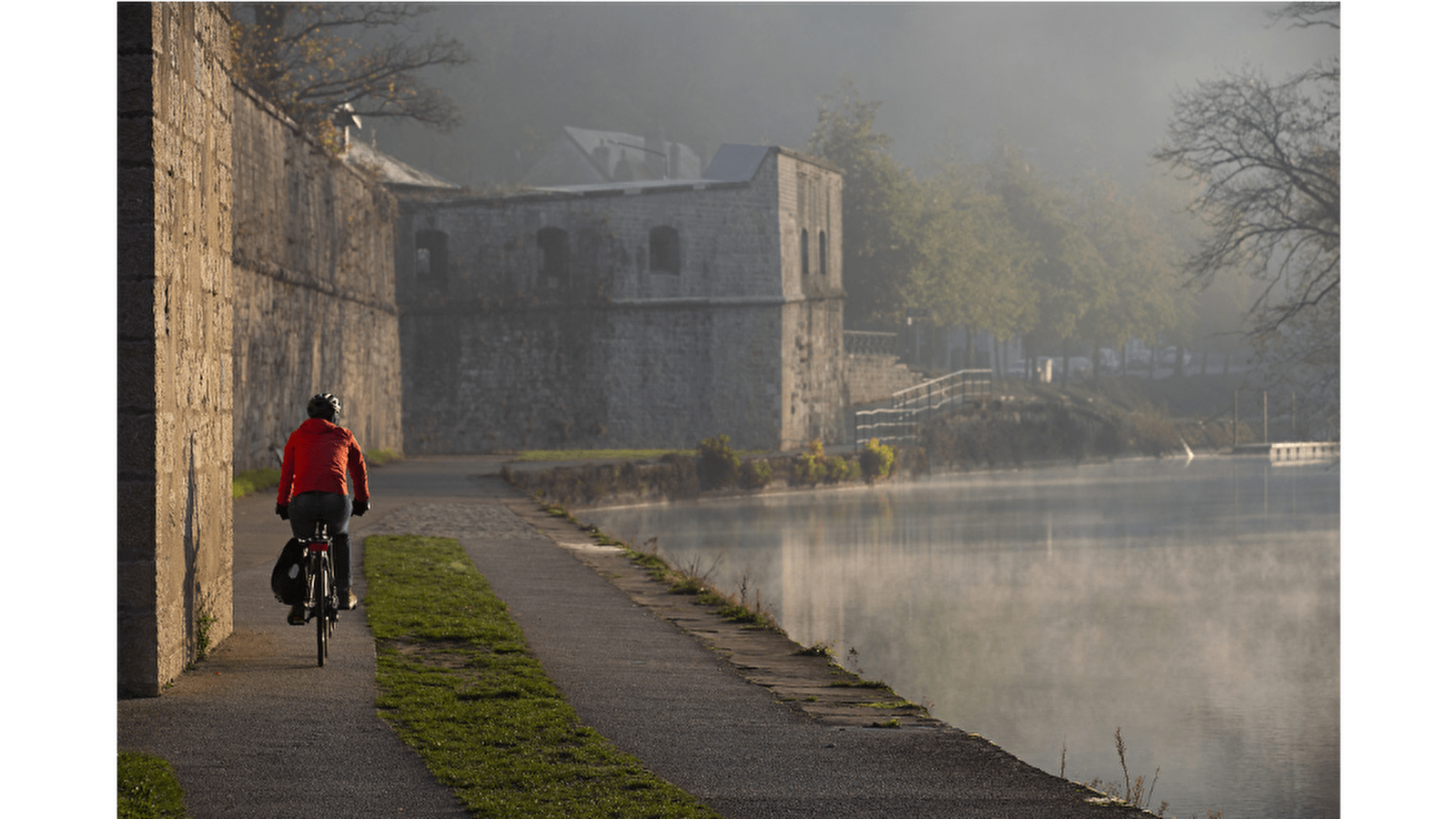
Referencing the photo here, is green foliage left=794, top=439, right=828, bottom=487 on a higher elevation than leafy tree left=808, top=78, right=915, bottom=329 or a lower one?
lower

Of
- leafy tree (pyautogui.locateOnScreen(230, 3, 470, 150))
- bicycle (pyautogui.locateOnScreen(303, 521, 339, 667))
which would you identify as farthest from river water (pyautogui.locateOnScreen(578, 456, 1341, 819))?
leafy tree (pyautogui.locateOnScreen(230, 3, 470, 150))

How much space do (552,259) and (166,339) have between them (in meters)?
26.0

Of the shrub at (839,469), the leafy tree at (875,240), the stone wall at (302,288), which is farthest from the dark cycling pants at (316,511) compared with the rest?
the leafy tree at (875,240)

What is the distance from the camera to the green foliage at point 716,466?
2256 centimetres

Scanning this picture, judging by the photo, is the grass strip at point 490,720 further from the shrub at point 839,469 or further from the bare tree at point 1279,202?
the shrub at point 839,469

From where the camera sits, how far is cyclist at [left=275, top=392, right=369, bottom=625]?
18.6 ft

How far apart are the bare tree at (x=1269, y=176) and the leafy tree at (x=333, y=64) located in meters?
14.5

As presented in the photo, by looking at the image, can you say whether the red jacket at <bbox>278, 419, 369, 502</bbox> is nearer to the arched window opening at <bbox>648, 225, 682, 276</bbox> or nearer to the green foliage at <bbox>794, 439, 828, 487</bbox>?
the green foliage at <bbox>794, 439, 828, 487</bbox>

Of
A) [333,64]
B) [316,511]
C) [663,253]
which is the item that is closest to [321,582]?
[316,511]

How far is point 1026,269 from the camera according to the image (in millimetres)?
35938

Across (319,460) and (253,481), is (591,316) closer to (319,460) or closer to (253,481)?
(253,481)

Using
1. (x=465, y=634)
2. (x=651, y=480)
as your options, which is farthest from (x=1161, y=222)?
(x=465, y=634)

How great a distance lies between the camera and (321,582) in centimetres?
583

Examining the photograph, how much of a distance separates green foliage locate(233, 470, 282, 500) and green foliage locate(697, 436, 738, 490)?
7135mm
